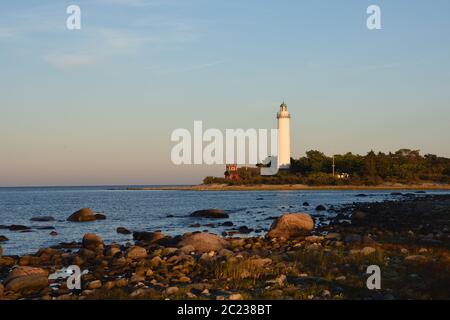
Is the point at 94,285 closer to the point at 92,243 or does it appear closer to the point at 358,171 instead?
the point at 92,243

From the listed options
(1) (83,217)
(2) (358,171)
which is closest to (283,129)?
(2) (358,171)

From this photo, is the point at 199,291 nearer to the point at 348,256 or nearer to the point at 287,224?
the point at 348,256

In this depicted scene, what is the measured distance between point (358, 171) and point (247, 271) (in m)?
118

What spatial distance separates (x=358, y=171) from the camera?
127000 millimetres

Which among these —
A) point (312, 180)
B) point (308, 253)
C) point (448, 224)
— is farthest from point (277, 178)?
point (308, 253)

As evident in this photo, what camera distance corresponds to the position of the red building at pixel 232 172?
460 feet

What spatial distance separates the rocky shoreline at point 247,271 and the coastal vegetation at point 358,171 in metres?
104

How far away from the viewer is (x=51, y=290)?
1275cm

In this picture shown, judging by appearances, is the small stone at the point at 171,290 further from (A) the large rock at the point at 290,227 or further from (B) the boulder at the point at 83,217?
(B) the boulder at the point at 83,217

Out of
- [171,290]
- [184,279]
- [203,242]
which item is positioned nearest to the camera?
[171,290]

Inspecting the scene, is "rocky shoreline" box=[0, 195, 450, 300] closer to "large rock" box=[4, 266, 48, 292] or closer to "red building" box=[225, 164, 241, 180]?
"large rock" box=[4, 266, 48, 292]

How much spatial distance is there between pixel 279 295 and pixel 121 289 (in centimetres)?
372

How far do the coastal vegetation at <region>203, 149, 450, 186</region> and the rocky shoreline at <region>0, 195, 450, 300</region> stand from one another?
341ft
